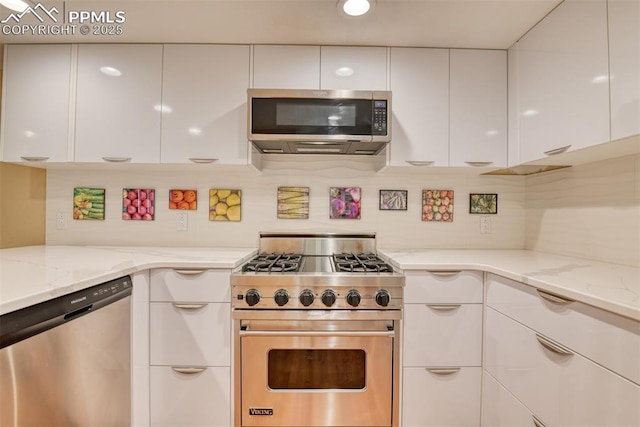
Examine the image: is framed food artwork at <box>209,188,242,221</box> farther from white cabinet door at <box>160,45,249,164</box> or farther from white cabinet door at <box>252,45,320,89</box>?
white cabinet door at <box>252,45,320,89</box>

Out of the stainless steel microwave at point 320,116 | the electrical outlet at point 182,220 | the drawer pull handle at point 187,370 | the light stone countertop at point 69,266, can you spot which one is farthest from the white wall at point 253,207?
the drawer pull handle at point 187,370

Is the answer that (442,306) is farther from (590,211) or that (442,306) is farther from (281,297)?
(590,211)

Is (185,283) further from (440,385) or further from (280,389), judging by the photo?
(440,385)

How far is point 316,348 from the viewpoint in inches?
56.5

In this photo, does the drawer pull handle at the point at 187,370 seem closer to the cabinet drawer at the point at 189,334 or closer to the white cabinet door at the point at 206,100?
the cabinet drawer at the point at 189,334

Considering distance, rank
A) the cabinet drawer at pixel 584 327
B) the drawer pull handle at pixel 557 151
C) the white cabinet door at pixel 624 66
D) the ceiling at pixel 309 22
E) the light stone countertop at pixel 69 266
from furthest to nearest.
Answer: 1. the ceiling at pixel 309 22
2. the drawer pull handle at pixel 557 151
3. the white cabinet door at pixel 624 66
4. the light stone countertop at pixel 69 266
5. the cabinet drawer at pixel 584 327

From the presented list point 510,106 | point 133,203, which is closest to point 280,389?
point 133,203

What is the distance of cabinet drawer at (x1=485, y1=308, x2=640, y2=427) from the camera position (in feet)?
2.70

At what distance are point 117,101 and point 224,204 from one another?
85 cm

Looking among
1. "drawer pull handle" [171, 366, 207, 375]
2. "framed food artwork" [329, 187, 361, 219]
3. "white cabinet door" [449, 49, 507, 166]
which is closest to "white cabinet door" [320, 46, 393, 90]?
"white cabinet door" [449, 49, 507, 166]

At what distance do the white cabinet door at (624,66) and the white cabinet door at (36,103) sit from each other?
2649mm

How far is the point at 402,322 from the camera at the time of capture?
1492mm

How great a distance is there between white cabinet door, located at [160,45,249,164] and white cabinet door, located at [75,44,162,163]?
0.25 ft

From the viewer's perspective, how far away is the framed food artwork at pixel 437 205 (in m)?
2.10
